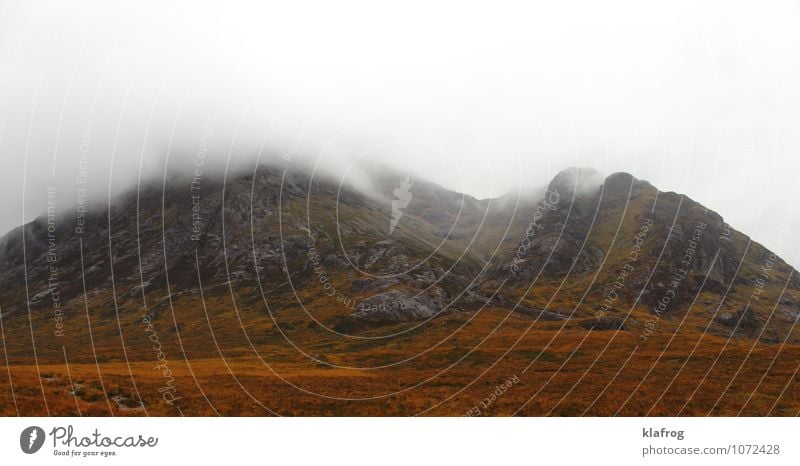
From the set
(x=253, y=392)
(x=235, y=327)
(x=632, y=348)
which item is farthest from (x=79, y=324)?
(x=632, y=348)

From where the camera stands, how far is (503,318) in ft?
512

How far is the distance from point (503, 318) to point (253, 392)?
128m
